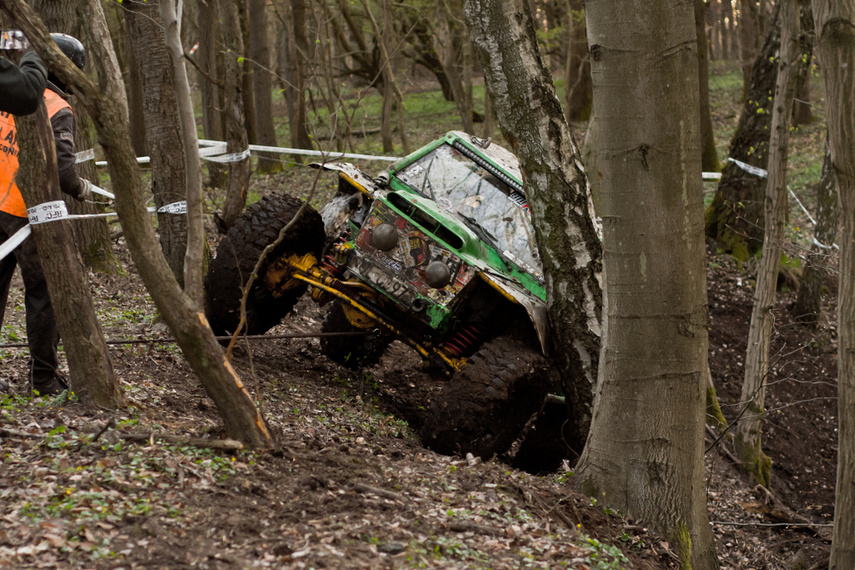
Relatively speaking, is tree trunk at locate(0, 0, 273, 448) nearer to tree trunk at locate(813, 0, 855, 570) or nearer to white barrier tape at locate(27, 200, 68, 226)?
white barrier tape at locate(27, 200, 68, 226)

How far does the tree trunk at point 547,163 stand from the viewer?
5.40 m

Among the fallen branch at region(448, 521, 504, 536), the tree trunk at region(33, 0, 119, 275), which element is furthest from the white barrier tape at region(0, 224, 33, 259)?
the tree trunk at region(33, 0, 119, 275)

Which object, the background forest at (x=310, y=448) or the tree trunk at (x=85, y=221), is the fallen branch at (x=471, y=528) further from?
the tree trunk at (x=85, y=221)

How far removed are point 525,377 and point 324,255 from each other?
2000 millimetres

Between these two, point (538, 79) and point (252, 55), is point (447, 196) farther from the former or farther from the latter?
point (252, 55)

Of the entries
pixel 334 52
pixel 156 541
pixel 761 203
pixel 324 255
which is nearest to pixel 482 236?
pixel 324 255

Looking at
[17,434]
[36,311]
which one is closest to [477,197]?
[36,311]

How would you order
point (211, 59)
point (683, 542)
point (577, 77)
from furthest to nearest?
1. point (577, 77)
2. point (211, 59)
3. point (683, 542)

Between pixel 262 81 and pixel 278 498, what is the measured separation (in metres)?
13.7

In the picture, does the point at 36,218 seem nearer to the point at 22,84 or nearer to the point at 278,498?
the point at 22,84

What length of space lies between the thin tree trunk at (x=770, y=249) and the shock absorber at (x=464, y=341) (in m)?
2.99

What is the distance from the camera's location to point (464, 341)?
20.1 ft

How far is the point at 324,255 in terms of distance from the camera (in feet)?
21.0

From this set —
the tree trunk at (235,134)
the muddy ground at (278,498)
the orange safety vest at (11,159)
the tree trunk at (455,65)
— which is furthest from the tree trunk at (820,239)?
the orange safety vest at (11,159)
